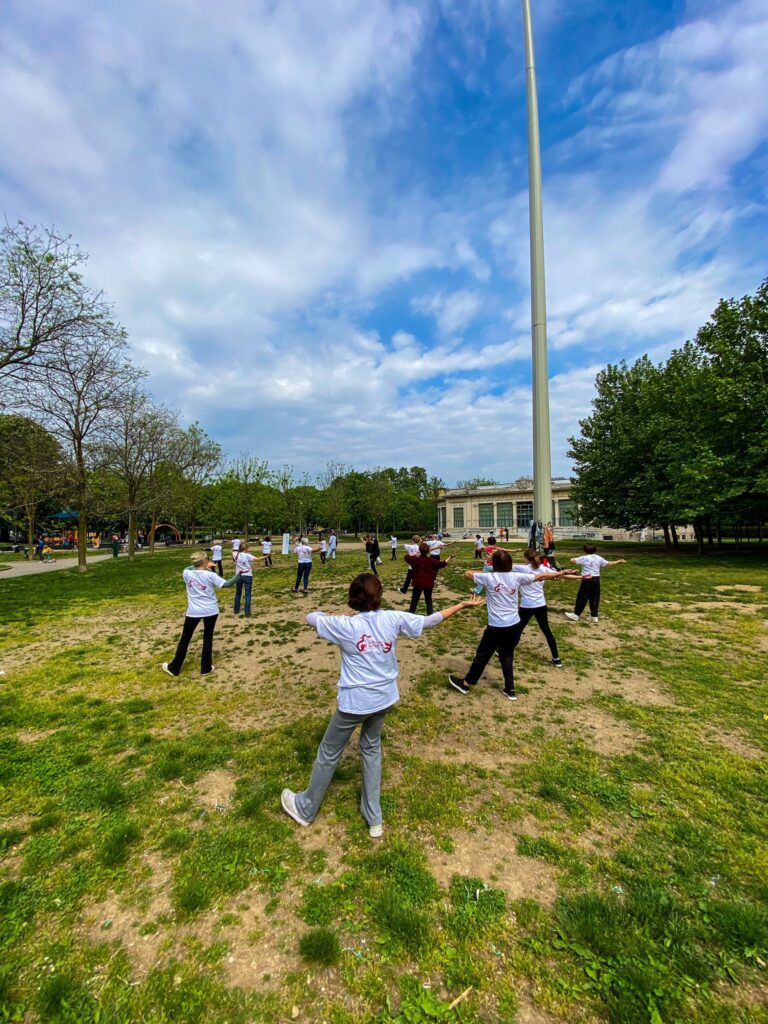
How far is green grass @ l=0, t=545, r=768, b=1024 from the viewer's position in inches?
86.1

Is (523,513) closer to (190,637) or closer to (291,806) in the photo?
(190,637)

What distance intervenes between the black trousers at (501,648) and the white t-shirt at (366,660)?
2871 mm

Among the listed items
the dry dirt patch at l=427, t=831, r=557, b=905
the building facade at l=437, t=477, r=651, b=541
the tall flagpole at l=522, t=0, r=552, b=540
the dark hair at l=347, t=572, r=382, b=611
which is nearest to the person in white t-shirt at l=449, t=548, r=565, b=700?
the dark hair at l=347, t=572, r=382, b=611

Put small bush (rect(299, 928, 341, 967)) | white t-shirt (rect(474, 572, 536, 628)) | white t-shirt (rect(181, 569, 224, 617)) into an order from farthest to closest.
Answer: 1. white t-shirt (rect(181, 569, 224, 617))
2. white t-shirt (rect(474, 572, 536, 628))
3. small bush (rect(299, 928, 341, 967))

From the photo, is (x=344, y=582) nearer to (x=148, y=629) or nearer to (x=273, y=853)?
(x=148, y=629)

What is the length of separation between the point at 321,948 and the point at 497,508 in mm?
67057

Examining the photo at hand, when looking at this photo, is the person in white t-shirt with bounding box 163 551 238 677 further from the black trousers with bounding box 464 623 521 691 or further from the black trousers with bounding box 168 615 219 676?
the black trousers with bounding box 464 623 521 691

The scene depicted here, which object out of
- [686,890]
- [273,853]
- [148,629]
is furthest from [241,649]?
[686,890]

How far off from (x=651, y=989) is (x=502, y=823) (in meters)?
1.34

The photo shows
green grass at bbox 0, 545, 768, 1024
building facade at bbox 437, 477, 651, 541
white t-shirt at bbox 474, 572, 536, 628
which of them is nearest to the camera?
green grass at bbox 0, 545, 768, 1024

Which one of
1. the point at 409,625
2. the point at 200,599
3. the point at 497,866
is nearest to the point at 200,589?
the point at 200,599

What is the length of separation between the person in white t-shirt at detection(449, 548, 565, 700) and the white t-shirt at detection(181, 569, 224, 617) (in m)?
4.02

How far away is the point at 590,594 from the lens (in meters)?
9.70

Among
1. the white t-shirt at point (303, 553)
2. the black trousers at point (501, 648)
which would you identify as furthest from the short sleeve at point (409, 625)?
the white t-shirt at point (303, 553)
